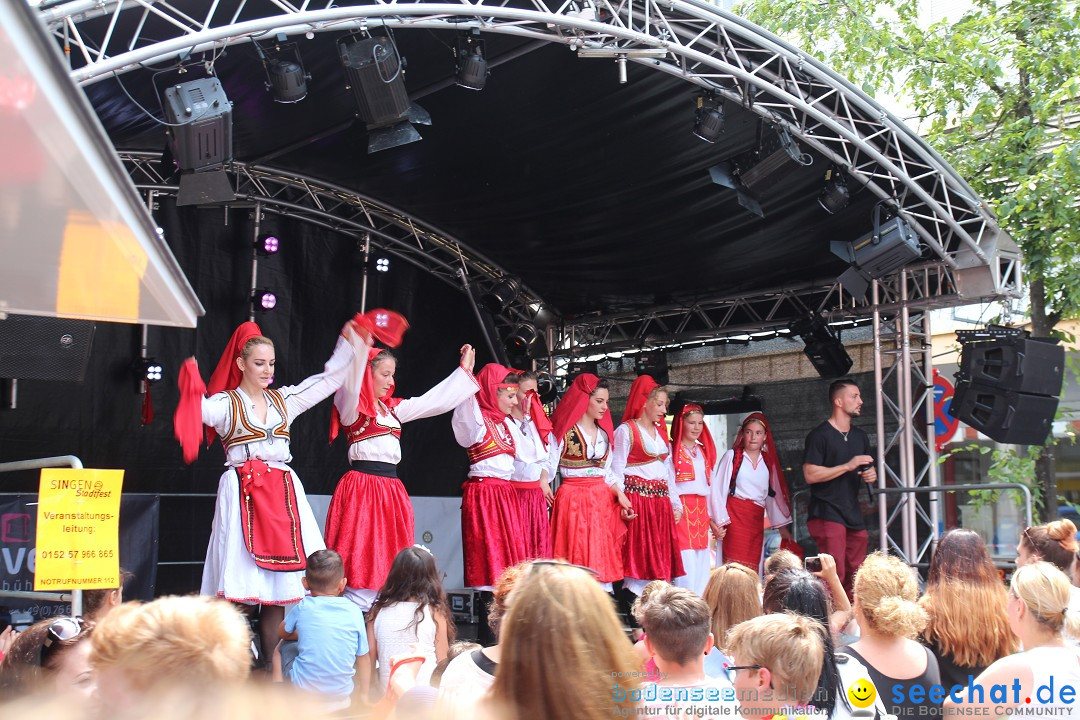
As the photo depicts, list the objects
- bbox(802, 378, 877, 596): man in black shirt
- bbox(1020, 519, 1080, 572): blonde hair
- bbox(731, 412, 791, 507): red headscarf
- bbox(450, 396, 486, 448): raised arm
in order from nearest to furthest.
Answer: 1. bbox(1020, 519, 1080, 572): blonde hair
2. bbox(450, 396, 486, 448): raised arm
3. bbox(802, 378, 877, 596): man in black shirt
4. bbox(731, 412, 791, 507): red headscarf

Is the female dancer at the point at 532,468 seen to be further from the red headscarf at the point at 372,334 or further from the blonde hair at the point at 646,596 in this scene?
the blonde hair at the point at 646,596

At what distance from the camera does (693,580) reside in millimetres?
6777

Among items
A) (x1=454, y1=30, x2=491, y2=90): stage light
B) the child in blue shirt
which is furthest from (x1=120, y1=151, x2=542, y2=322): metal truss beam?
the child in blue shirt

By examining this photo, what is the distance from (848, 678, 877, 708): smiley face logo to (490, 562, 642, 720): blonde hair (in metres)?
1.27

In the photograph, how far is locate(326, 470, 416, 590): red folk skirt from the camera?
5.11 metres

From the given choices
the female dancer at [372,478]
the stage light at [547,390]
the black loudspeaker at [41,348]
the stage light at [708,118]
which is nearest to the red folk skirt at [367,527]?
the female dancer at [372,478]

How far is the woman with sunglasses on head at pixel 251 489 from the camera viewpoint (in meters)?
4.52

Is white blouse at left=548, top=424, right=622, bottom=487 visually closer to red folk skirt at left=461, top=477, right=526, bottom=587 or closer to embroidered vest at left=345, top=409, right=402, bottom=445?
red folk skirt at left=461, top=477, right=526, bottom=587

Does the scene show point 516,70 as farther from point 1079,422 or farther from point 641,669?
point 1079,422

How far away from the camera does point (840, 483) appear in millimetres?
6629

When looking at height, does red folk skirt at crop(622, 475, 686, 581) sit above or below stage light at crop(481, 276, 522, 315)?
below

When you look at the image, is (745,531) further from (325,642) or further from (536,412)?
(325,642)

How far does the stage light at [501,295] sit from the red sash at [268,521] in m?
3.17

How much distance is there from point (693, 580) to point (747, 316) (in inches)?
94.2
